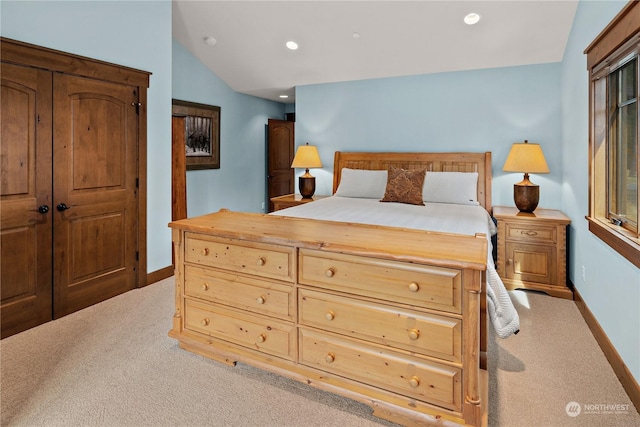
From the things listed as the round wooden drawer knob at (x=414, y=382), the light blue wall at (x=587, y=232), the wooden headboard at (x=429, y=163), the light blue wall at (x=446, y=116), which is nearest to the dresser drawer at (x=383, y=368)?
the round wooden drawer knob at (x=414, y=382)

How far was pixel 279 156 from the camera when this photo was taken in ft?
22.4

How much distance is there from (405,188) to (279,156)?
10.8ft

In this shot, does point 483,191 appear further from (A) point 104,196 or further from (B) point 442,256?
(A) point 104,196

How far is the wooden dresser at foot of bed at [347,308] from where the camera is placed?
5.45 ft

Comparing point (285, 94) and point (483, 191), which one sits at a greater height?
point (285, 94)

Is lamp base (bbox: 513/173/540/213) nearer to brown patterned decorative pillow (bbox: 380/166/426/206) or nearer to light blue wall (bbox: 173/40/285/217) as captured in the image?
brown patterned decorative pillow (bbox: 380/166/426/206)

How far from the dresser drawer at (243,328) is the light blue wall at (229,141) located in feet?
10.7

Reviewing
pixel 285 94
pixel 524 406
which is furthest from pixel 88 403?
pixel 285 94

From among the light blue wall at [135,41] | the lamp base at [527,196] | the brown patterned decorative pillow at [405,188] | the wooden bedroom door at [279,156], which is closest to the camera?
the light blue wall at [135,41]

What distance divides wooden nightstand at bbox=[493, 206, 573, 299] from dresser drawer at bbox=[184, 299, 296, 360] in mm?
2542

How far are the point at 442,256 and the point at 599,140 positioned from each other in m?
1.96

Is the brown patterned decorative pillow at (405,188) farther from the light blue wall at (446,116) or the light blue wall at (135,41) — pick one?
the light blue wall at (135,41)

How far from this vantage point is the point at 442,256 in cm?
166

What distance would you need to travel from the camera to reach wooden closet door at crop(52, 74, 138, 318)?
2.93 meters
